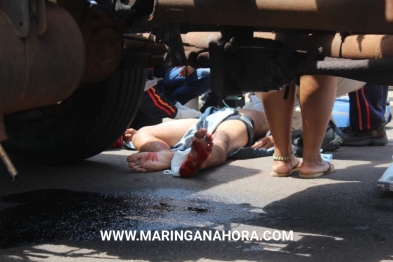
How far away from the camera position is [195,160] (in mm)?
4129

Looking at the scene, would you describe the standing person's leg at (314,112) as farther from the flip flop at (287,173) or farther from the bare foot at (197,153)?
the bare foot at (197,153)

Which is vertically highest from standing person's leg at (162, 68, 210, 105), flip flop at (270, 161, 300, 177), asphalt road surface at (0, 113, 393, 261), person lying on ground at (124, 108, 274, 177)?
standing person's leg at (162, 68, 210, 105)

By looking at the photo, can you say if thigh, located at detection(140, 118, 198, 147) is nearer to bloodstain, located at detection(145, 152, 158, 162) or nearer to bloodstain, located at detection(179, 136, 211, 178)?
bloodstain, located at detection(145, 152, 158, 162)

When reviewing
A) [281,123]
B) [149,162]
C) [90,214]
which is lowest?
[90,214]

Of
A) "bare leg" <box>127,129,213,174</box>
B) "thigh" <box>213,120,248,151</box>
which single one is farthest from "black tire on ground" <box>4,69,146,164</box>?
"thigh" <box>213,120,248,151</box>

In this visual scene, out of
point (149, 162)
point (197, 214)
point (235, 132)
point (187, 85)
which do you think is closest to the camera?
point (197, 214)

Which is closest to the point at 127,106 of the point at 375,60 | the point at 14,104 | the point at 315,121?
the point at 315,121

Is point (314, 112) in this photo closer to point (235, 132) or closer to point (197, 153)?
point (197, 153)

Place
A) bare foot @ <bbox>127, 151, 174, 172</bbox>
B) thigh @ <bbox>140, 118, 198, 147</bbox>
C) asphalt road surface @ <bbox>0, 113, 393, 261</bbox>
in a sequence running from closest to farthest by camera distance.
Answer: asphalt road surface @ <bbox>0, 113, 393, 261</bbox>
bare foot @ <bbox>127, 151, 174, 172</bbox>
thigh @ <bbox>140, 118, 198, 147</bbox>

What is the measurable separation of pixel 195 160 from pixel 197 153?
1.9 inches

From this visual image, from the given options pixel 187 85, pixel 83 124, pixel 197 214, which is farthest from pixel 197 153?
pixel 187 85

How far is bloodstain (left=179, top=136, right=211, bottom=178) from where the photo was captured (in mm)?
4090

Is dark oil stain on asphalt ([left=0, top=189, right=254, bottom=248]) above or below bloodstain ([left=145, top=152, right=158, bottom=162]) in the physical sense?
below

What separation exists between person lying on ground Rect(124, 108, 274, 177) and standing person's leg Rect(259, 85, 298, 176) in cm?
41
